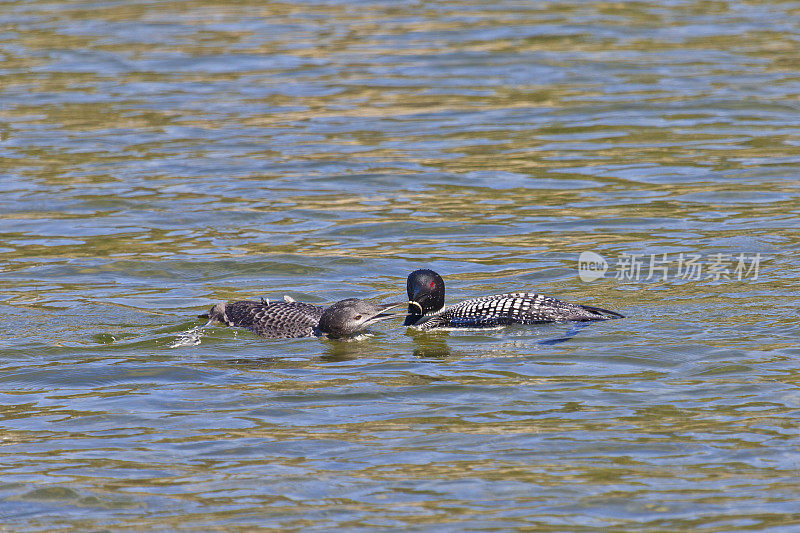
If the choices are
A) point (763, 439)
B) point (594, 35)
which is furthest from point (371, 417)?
point (594, 35)

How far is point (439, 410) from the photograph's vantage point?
25.6ft

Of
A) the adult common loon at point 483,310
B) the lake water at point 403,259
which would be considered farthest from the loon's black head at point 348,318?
the adult common loon at point 483,310

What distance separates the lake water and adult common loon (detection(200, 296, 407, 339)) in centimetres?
14

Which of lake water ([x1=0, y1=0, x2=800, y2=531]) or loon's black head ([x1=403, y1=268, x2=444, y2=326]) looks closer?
lake water ([x1=0, y1=0, x2=800, y2=531])

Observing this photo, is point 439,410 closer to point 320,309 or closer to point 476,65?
point 320,309

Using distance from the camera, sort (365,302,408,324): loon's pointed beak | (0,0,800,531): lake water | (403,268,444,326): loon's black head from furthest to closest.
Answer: (403,268,444,326): loon's black head
(365,302,408,324): loon's pointed beak
(0,0,800,531): lake water

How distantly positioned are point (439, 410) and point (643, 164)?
7.60 metres

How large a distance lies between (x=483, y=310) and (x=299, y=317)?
1341 mm

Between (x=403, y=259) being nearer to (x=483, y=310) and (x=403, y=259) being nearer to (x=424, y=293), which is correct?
(x=424, y=293)

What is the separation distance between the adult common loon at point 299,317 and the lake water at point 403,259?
0.14m

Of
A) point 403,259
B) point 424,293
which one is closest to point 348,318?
point 424,293

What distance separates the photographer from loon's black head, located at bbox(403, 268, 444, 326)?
960 cm

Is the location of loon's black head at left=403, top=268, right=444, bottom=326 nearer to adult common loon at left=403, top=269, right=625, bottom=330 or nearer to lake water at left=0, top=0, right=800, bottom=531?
adult common loon at left=403, top=269, right=625, bottom=330

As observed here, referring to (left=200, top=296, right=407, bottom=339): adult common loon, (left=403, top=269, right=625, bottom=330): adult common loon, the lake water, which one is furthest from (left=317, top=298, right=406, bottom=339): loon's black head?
(left=403, top=269, right=625, bottom=330): adult common loon
